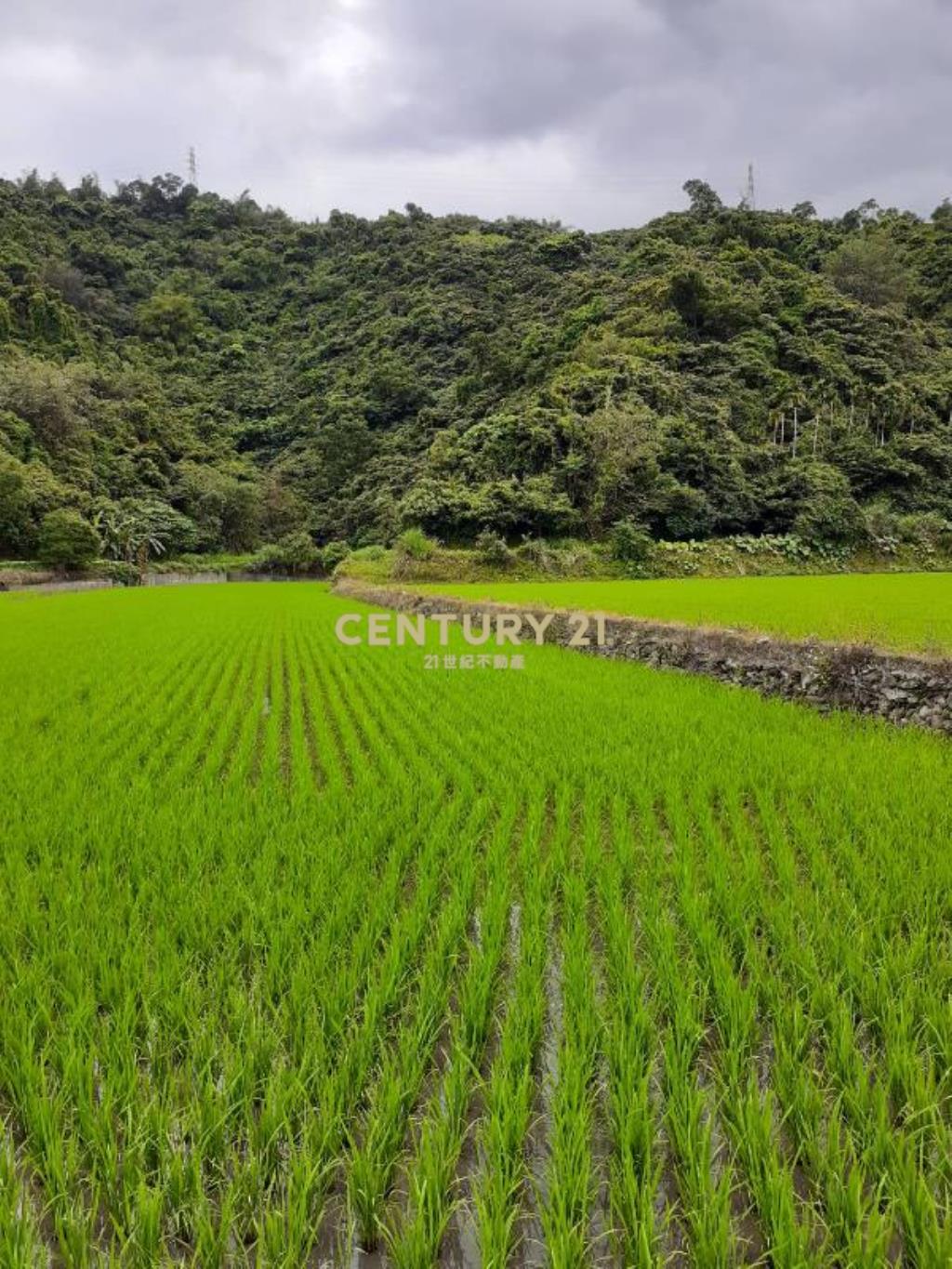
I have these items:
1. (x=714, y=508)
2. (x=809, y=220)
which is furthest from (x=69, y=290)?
(x=809, y=220)

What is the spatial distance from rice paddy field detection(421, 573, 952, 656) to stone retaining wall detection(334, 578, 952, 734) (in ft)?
0.92

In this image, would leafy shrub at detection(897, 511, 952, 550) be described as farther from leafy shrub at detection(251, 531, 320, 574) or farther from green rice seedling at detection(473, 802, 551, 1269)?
green rice seedling at detection(473, 802, 551, 1269)

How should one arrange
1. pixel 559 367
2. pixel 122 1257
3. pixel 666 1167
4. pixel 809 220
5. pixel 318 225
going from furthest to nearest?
pixel 318 225 → pixel 809 220 → pixel 559 367 → pixel 666 1167 → pixel 122 1257

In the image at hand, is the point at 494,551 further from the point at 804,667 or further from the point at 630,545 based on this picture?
the point at 804,667

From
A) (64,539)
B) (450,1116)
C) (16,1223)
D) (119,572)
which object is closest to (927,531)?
(450,1116)

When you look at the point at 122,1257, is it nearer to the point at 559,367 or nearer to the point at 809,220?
the point at 559,367

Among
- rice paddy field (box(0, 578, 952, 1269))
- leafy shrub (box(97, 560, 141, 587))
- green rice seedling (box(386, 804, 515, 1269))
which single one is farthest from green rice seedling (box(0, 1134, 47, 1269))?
leafy shrub (box(97, 560, 141, 587))

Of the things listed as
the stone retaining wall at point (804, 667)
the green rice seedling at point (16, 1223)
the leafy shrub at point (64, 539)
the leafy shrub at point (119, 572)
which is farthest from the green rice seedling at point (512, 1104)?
the leafy shrub at point (119, 572)

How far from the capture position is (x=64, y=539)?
34.1 meters

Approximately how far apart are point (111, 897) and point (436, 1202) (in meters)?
2.03

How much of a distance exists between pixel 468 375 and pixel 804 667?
44.9m

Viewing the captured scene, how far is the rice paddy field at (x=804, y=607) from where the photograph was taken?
7.05m

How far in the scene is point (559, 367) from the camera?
125 ft

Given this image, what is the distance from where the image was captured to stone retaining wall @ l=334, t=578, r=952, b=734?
5.38 meters
